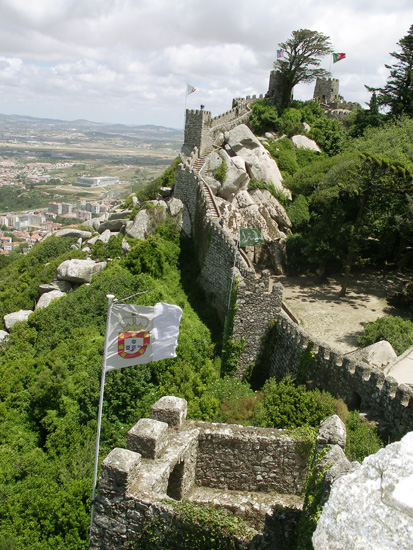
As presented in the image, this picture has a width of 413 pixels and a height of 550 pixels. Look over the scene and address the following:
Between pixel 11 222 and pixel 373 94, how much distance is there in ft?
328

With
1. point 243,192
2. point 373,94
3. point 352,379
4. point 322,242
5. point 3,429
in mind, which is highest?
point 373,94

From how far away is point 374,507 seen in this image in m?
2.62

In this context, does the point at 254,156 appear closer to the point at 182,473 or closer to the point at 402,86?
the point at 402,86

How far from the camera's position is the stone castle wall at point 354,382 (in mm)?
9585

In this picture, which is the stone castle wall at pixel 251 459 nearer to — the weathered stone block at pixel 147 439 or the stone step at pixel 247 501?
the stone step at pixel 247 501

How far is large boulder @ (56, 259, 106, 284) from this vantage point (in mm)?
22812

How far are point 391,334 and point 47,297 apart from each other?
51.7 ft

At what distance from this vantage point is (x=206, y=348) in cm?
1625

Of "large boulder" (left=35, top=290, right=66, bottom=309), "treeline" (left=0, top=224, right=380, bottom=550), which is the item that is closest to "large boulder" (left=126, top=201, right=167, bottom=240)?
"treeline" (left=0, top=224, right=380, bottom=550)

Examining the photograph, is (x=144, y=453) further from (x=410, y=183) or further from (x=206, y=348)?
(x=410, y=183)

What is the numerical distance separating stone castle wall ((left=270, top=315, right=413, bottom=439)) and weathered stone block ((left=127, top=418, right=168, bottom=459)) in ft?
17.9

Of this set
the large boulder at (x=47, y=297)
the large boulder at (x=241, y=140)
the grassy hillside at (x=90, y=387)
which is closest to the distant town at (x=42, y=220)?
the large boulder at (x=241, y=140)

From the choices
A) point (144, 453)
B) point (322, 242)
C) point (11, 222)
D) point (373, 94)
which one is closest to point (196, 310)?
point (322, 242)

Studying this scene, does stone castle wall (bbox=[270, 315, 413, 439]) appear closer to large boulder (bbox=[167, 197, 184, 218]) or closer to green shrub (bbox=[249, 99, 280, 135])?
large boulder (bbox=[167, 197, 184, 218])
